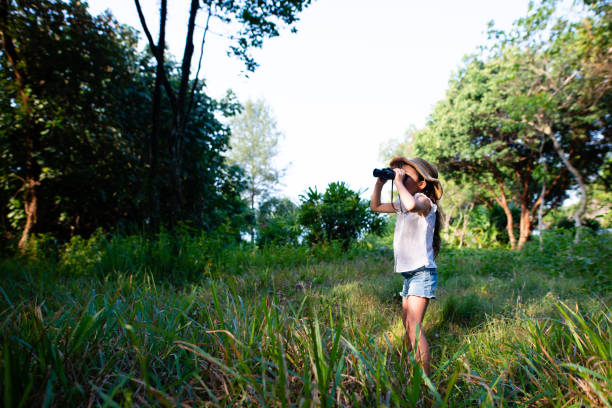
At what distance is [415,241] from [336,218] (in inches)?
185

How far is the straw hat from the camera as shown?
101 inches

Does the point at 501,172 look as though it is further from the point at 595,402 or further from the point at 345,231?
the point at 595,402

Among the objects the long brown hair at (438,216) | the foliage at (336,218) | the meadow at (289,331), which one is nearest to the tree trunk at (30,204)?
the meadow at (289,331)

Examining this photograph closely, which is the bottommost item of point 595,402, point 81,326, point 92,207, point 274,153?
point 595,402

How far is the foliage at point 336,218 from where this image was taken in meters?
7.14

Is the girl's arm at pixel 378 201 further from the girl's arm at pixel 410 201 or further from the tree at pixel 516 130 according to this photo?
the tree at pixel 516 130

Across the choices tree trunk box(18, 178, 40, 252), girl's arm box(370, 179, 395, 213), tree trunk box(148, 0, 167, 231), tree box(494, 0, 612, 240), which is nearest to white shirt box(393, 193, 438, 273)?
girl's arm box(370, 179, 395, 213)

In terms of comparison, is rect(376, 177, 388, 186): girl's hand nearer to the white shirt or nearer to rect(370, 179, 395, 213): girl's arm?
rect(370, 179, 395, 213): girl's arm

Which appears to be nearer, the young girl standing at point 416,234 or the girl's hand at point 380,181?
the young girl standing at point 416,234

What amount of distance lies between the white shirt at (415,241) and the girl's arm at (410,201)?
0.06 metres

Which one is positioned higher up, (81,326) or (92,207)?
(92,207)

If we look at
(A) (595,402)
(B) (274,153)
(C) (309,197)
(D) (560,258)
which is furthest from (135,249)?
(B) (274,153)

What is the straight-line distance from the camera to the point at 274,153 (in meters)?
26.0

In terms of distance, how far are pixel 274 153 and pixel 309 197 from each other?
19.2 meters
